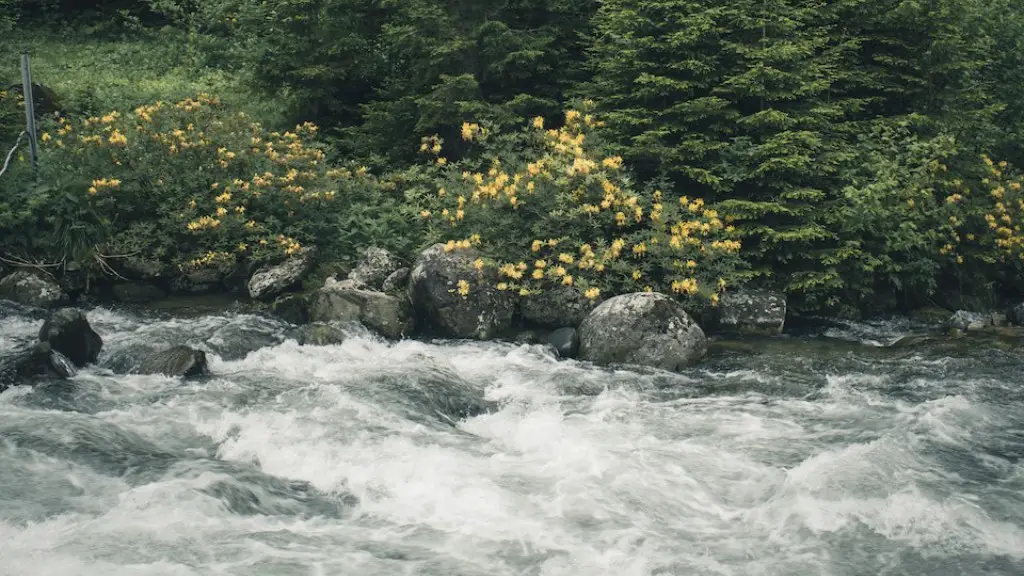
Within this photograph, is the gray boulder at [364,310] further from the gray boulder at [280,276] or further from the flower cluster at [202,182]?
the flower cluster at [202,182]

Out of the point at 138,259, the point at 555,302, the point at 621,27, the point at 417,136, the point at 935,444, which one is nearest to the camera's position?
the point at 935,444

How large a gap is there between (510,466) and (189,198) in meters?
6.66

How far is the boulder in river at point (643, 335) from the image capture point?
32.1 ft

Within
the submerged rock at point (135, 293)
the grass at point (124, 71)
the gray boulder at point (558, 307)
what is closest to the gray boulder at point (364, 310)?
the gray boulder at point (558, 307)

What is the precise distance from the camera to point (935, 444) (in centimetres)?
761

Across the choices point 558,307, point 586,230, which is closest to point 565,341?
point 558,307

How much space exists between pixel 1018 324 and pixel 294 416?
29.2 ft

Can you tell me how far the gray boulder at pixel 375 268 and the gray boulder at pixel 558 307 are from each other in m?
1.82

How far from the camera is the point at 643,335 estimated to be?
32.3 ft

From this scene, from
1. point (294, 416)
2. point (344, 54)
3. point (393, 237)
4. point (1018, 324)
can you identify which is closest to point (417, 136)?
point (344, 54)

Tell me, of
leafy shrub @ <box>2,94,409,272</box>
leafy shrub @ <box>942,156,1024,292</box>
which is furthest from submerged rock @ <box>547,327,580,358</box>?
leafy shrub @ <box>942,156,1024,292</box>

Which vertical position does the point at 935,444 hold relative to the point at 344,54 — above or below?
below

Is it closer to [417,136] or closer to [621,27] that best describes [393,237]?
[417,136]

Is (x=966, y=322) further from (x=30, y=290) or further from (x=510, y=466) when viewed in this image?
(x=30, y=290)
